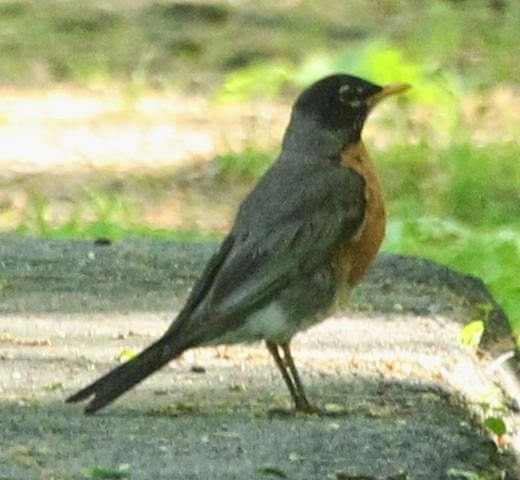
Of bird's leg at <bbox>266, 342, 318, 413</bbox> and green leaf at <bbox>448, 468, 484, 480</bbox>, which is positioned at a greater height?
green leaf at <bbox>448, 468, 484, 480</bbox>

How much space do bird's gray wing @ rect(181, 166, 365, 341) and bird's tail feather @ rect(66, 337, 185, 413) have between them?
0.61 feet

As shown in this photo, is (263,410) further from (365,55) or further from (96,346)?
(365,55)

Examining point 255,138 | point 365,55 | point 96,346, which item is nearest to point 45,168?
point 255,138

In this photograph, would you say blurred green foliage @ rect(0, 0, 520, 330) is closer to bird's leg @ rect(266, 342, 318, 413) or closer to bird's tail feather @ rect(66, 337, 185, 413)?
bird's leg @ rect(266, 342, 318, 413)

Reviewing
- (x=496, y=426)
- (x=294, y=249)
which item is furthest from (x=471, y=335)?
(x=496, y=426)

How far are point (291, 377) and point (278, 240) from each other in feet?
1.21

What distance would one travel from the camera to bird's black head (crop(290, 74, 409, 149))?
5.92 meters

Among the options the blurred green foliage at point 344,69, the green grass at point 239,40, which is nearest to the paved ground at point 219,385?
the blurred green foliage at point 344,69

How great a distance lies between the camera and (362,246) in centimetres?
565

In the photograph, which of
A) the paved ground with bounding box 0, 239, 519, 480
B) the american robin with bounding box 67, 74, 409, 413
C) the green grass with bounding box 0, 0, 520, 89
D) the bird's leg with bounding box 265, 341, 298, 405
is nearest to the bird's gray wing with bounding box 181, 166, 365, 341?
the american robin with bounding box 67, 74, 409, 413

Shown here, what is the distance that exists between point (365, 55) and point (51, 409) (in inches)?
239

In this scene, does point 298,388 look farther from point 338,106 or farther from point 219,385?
point 338,106

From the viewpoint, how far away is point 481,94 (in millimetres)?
12016

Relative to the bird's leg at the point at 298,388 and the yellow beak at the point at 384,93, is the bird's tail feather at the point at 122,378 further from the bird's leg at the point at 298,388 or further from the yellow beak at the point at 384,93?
the yellow beak at the point at 384,93
